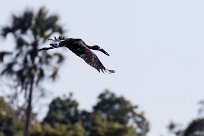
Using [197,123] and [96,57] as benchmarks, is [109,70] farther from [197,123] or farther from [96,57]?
[197,123]

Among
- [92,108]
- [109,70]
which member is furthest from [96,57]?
[92,108]

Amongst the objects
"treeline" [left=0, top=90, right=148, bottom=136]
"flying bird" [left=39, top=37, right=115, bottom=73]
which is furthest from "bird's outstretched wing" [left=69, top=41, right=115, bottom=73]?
"treeline" [left=0, top=90, right=148, bottom=136]

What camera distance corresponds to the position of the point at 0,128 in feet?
178

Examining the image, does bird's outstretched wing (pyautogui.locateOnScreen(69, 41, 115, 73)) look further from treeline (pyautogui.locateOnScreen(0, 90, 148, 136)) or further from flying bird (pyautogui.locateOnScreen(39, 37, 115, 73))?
treeline (pyautogui.locateOnScreen(0, 90, 148, 136))

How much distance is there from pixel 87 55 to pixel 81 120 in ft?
146

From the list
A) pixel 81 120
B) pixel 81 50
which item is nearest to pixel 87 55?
pixel 81 50

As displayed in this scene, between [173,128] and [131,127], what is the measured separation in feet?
21.3

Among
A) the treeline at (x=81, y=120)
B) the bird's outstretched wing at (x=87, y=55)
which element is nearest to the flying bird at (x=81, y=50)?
the bird's outstretched wing at (x=87, y=55)

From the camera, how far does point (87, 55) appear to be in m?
21.4

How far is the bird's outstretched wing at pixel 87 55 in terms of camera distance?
21.1m

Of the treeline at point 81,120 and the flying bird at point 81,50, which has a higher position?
the treeline at point 81,120

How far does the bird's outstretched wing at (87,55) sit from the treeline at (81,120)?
68.6ft

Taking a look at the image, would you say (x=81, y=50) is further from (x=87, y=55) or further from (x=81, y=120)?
(x=81, y=120)

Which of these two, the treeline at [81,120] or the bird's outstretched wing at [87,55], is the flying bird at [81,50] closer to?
the bird's outstretched wing at [87,55]
